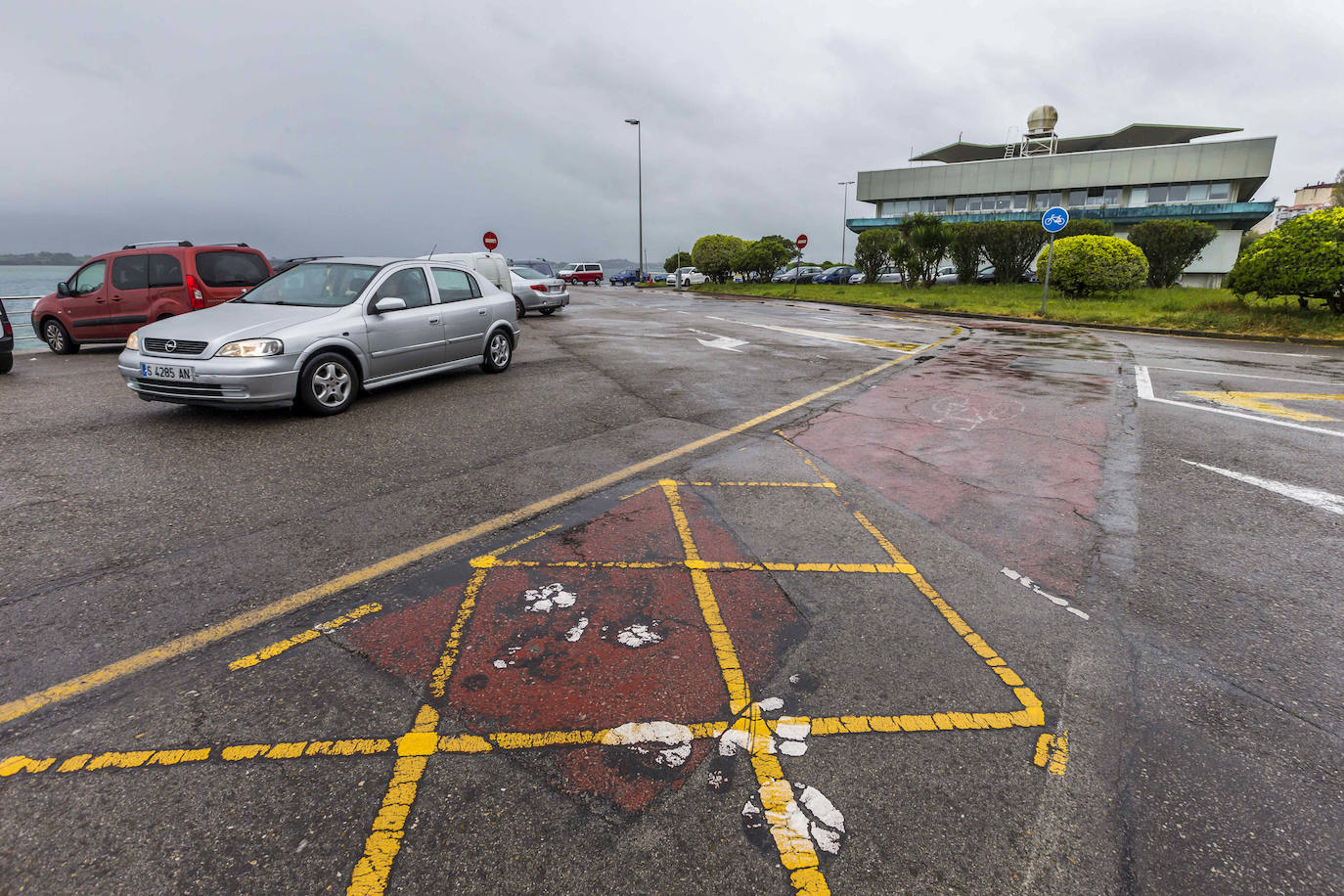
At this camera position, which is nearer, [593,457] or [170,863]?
[170,863]

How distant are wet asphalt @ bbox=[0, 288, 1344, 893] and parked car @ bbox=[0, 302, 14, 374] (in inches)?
182

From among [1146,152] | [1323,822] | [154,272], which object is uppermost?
[1146,152]

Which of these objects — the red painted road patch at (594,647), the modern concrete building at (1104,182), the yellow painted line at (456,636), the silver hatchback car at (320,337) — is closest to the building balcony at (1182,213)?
the modern concrete building at (1104,182)

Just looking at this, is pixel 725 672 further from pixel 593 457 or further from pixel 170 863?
pixel 593 457

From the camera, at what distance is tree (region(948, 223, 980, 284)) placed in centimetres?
3033

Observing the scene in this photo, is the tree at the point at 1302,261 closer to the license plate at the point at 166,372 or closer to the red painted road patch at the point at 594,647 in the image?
the red painted road patch at the point at 594,647

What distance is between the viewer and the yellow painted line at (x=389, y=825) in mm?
1787

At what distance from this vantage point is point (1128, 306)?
21812 mm

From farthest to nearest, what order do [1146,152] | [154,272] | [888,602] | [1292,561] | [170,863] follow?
[1146,152], [154,272], [1292,561], [888,602], [170,863]

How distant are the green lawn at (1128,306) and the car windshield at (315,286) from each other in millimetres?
18783

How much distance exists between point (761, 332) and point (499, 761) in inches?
565

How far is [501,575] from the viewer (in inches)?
136

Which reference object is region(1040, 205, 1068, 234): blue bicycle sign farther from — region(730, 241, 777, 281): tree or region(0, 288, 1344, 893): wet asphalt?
region(730, 241, 777, 281): tree

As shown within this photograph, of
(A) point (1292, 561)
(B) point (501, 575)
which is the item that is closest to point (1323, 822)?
(A) point (1292, 561)
